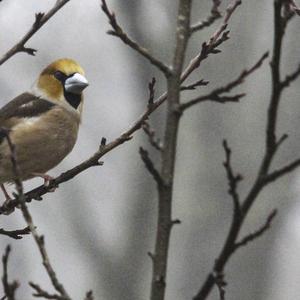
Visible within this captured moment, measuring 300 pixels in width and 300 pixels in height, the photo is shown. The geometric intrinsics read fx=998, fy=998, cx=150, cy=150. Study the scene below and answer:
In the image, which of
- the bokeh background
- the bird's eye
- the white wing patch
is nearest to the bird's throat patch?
the bird's eye

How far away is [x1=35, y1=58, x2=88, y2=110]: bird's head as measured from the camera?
4.25 meters

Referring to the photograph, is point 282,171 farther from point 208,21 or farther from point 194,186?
point 194,186

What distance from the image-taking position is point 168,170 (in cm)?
213

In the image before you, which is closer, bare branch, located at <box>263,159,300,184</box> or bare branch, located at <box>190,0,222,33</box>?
bare branch, located at <box>263,159,300,184</box>

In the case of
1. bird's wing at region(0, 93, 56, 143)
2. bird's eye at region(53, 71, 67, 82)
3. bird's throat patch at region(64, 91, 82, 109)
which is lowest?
bird's wing at region(0, 93, 56, 143)

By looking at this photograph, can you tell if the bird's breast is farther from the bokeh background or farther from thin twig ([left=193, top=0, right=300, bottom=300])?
the bokeh background

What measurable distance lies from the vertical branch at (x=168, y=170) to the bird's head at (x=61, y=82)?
1.96 metres

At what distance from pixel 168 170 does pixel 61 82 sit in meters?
2.39

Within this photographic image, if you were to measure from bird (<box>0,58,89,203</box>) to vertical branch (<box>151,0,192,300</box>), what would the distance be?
1710 millimetres

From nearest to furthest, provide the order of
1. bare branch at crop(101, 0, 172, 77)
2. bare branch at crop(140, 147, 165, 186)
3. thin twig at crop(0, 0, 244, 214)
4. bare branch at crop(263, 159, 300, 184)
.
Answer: bare branch at crop(263, 159, 300, 184)
bare branch at crop(140, 147, 165, 186)
bare branch at crop(101, 0, 172, 77)
thin twig at crop(0, 0, 244, 214)

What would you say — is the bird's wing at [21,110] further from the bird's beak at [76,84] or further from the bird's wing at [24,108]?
the bird's beak at [76,84]

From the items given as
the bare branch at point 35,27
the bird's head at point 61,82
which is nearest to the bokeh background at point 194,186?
the bird's head at point 61,82

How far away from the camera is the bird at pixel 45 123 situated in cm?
402

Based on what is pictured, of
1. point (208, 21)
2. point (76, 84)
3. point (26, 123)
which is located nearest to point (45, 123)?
point (26, 123)
